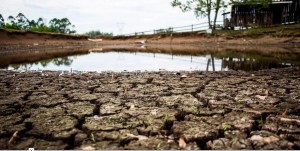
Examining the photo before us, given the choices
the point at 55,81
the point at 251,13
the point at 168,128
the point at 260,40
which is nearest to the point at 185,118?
the point at 168,128

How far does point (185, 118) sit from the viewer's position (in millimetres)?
3057

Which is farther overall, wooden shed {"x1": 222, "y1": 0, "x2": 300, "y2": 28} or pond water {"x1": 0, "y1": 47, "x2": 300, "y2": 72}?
wooden shed {"x1": 222, "y1": 0, "x2": 300, "y2": 28}

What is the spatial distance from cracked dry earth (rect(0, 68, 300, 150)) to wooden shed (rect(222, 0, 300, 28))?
21.5 metres

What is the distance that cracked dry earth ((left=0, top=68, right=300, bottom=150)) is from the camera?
7.92 ft

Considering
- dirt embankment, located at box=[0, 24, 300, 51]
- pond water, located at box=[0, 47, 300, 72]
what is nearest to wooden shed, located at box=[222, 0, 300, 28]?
dirt embankment, located at box=[0, 24, 300, 51]

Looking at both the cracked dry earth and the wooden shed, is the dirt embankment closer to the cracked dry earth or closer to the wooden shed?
the wooden shed

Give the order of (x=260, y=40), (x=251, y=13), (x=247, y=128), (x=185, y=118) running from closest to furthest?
(x=247, y=128), (x=185, y=118), (x=260, y=40), (x=251, y=13)

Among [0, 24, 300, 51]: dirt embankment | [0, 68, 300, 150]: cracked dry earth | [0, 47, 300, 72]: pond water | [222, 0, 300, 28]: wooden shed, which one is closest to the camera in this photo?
[0, 68, 300, 150]: cracked dry earth

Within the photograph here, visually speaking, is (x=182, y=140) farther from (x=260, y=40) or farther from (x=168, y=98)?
(x=260, y=40)

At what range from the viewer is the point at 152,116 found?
3113 millimetres

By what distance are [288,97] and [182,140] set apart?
222cm

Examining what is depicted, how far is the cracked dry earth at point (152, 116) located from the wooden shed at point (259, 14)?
2150 cm

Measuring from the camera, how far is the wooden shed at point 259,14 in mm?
23975

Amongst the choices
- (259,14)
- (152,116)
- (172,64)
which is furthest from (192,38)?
(152,116)
